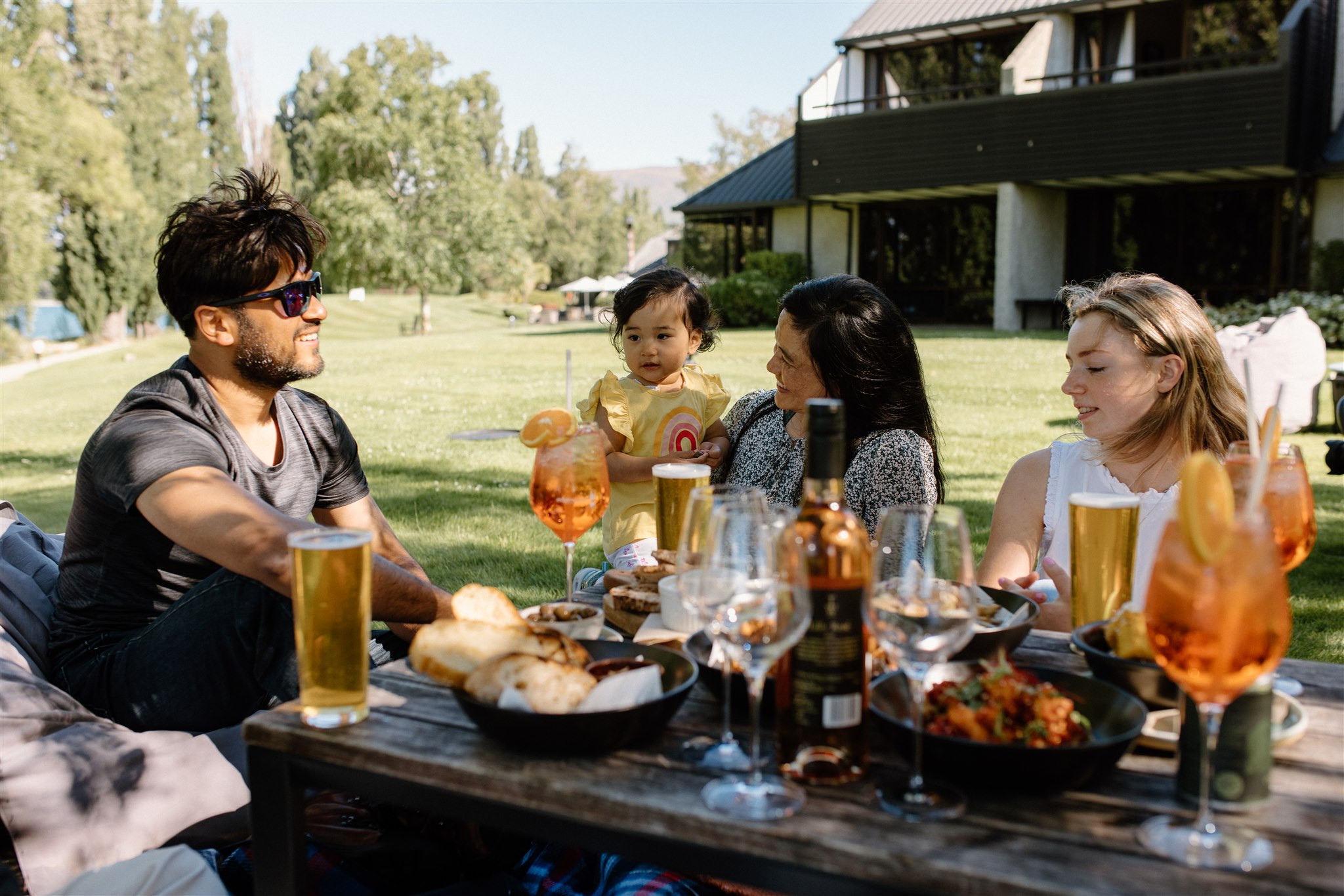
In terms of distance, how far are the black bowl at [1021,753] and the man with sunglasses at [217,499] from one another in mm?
1294

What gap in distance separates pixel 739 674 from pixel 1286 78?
19643 millimetres

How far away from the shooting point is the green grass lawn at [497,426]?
5.92 m

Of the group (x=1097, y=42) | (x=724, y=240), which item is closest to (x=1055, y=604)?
(x=1097, y=42)

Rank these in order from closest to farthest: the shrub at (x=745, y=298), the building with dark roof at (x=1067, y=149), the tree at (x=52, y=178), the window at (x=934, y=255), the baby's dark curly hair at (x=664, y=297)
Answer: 1. the baby's dark curly hair at (x=664, y=297)
2. the building with dark roof at (x=1067, y=149)
3. the window at (x=934, y=255)
4. the shrub at (x=745, y=298)
5. the tree at (x=52, y=178)

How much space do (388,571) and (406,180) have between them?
141 feet

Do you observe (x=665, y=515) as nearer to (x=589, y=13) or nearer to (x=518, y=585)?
(x=518, y=585)

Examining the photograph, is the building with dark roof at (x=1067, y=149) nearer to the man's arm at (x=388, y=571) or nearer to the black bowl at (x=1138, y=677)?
the man's arm at (x=388, y=571)

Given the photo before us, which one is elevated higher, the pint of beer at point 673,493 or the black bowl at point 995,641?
the pint of beer at point 673,493

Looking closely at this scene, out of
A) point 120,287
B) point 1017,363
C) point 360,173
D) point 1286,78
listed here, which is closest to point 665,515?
point 1017,363

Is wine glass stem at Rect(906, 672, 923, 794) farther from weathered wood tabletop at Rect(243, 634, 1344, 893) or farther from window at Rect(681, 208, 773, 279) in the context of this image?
window at Rect(681, 208, 773, 279)

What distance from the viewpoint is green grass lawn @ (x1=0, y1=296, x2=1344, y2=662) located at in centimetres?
592

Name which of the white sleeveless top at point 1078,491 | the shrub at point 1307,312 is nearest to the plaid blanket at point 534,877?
the white sleeveless top at point 1078,491

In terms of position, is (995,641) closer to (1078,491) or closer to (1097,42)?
(1078,491)

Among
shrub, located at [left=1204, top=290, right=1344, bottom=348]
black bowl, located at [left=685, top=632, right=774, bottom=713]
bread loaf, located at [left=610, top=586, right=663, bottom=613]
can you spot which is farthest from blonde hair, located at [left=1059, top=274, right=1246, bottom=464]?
shrub, located at [left=1204, top=290, right=1344, bottom=348]
